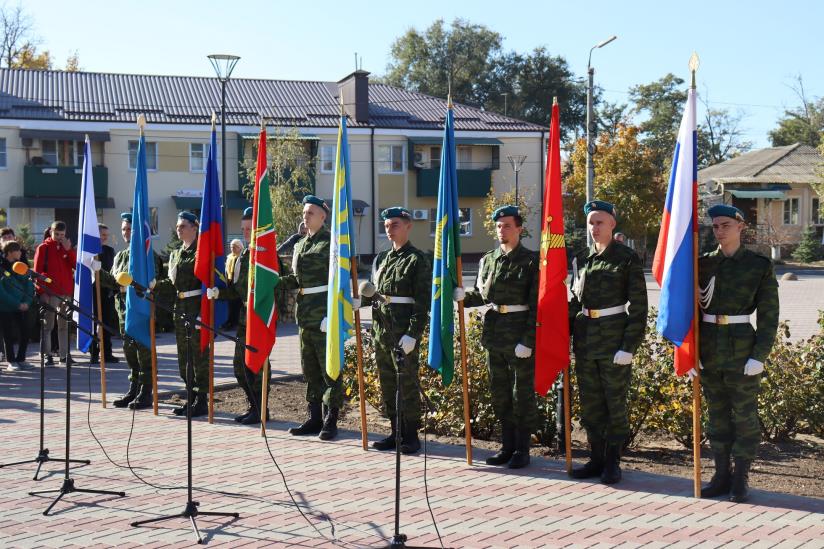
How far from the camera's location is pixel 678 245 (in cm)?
682

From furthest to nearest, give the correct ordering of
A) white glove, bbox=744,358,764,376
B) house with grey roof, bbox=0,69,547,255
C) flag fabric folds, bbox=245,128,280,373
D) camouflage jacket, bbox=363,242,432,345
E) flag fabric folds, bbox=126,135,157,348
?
house with grey roof, bbox=0,69,547,255 → flag fabric folds, bbox=126,135,157,348 → flag fabric folds, bbox=245,128,280,373 → camouflage jacket, bbox=363,242,432,345 → white glove, bbox=744,358,764,376

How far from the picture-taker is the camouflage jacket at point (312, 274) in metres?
8.84

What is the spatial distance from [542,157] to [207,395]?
38310 millimetres

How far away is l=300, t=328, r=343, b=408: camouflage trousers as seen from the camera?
28.9 ft

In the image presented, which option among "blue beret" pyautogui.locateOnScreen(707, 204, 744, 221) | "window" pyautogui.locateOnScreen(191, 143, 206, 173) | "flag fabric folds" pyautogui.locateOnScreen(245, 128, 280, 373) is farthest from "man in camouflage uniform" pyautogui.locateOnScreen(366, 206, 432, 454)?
"window" pyautogui.locateOnScreen(191, 143, 206, 173)

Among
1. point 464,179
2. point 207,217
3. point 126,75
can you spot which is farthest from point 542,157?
point 207,217

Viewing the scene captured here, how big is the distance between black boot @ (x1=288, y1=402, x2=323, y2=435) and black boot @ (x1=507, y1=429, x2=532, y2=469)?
2280mm

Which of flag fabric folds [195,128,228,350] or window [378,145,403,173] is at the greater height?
window [378,145,403,173]

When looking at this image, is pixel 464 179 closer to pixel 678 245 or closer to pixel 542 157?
pixel 542 157

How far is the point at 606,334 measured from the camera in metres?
7.09

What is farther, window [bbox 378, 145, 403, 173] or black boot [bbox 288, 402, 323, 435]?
window [bbox 378, 145, 403, 173]

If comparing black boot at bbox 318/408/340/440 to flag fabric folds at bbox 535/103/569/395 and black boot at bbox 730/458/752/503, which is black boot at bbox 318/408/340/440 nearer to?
flag fabric folds at bbox 535/103/569/395

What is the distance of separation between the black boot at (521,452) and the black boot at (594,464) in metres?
0.48

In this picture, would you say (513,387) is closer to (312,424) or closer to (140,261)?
(312,424)
